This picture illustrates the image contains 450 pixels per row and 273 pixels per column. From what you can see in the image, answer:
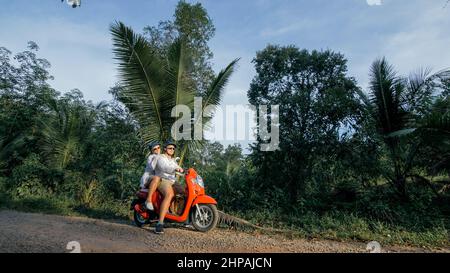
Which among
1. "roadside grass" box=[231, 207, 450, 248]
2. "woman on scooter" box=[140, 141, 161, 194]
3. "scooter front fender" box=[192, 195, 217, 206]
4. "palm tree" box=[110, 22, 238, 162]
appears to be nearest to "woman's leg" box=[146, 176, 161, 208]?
"woman on scooter" box=[140, 141, 161, 194]

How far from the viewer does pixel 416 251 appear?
394cm

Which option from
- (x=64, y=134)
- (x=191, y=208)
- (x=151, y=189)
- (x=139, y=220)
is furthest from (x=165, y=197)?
(x=64, y=134)

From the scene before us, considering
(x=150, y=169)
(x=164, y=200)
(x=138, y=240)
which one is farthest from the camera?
(x=150, y=169)

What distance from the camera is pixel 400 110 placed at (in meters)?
6.44

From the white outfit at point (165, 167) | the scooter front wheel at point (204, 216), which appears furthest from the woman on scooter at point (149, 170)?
the scooter front wheel at point (204, 216)

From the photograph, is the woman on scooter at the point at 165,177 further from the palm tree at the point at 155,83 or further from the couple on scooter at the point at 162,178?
the palm tree at the point at 155,83

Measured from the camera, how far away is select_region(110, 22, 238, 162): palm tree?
5.78m

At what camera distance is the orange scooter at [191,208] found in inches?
191

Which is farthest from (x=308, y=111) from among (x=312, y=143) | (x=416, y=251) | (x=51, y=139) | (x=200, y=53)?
(x=51, y=139)

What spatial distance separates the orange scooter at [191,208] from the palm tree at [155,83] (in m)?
1.36

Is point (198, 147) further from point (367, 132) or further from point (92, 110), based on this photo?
point (92, 110)

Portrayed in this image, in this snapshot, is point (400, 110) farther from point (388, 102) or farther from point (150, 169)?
point (150, 169)

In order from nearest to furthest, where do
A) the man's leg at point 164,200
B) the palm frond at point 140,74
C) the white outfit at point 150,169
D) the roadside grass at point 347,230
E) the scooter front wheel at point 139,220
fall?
the roadside grass at point 347,230, the man's leg at point 164,200, the white outfit at point 150,169, the scooter front wheel at point 139,220, the palm frond at point 140,74

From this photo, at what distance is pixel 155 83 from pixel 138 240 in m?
3.14
